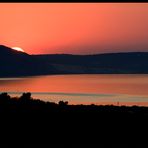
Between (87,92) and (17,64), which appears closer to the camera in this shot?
(87,92)

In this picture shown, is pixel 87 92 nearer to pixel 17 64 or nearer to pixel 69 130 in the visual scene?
pixel 69 130

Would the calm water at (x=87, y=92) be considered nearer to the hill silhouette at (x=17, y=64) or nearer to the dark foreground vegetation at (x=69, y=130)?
the dark foreground vegetation at (x=69, y=130)

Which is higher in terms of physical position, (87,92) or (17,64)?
(17,64)

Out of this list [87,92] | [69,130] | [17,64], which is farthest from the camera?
[17,64]

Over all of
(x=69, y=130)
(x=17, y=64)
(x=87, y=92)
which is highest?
(x=17, y=64)

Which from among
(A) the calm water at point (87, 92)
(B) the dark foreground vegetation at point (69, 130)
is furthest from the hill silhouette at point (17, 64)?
(B) the dark foreground vegetation at point (69, 130)

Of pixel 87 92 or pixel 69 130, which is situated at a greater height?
pixel 87 92

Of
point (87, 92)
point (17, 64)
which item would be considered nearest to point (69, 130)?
point (87, 92)

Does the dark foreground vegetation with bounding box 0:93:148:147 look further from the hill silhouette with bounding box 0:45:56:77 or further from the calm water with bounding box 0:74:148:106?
the hill silhouette with bounding box 0:45:56:77

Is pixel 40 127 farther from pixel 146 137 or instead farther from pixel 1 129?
pixel 146 137

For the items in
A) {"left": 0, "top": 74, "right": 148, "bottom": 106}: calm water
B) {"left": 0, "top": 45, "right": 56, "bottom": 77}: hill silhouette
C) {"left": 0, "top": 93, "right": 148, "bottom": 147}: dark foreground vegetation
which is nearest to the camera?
{"left": 0, "top": 93, "right": 148, "bottom": 147}: dark foreground vegetation

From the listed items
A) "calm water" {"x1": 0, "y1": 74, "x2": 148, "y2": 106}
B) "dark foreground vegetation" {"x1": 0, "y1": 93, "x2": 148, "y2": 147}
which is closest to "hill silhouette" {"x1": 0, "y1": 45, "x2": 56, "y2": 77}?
"calm water" {"x1": 0, "y1": 74, "x2": 148, "y2": 106}

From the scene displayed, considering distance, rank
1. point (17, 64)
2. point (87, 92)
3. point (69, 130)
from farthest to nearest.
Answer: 1. point (17, 64)
2. point (87, 92)
3. point (69, 130)

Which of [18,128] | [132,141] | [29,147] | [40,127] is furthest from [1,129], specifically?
[132,141]
